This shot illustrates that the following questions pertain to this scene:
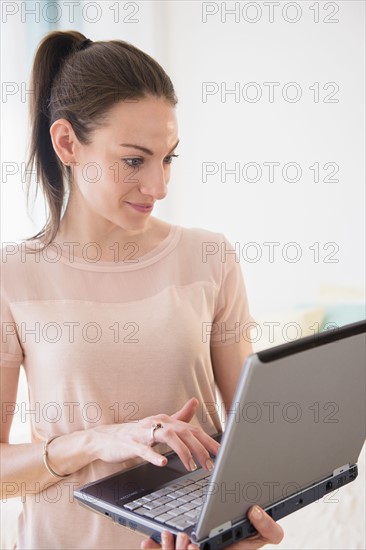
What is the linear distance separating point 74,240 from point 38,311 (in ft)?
0.45

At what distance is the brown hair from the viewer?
4.15 ft

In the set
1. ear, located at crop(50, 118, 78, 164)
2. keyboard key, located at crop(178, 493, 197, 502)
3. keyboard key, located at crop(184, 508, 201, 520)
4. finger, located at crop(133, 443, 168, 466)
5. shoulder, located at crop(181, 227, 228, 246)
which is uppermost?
ear, located at crop(50, 118, 78, 164)

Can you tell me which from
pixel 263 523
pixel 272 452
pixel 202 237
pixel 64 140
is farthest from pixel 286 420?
pixel 64 140

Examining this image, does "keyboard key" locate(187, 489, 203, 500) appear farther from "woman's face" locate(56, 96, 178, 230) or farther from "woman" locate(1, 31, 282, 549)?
"woman's face" locate(56, 96, 178, 230)

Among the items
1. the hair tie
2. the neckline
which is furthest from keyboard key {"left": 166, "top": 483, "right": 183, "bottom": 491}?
the hair tie

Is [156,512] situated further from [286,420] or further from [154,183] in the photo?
[154,183]

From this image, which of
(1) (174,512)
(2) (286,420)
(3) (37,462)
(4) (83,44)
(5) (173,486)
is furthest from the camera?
(4) (83,44)

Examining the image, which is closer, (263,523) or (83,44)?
(263,523)

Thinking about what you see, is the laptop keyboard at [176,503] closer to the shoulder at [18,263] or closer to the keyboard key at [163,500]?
the keyboard key at [163,500]

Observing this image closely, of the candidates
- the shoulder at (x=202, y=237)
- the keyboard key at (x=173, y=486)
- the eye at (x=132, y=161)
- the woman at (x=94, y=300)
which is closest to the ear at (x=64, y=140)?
the woman at (x=94, y=300)

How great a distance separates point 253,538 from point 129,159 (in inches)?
23.3

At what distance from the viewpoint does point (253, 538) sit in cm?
103

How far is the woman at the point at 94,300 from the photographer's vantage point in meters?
1.25

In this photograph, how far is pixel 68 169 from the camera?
136cm
